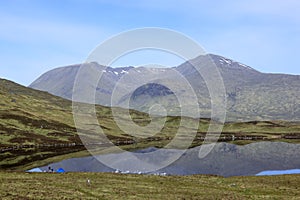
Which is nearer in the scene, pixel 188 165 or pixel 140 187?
pixel 140 187

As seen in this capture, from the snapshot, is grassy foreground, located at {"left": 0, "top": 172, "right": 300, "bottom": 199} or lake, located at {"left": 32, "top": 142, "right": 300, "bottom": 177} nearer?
grassy foreground, located at {"left": 0, "top": 172, "right": 300, "bottom": 199}

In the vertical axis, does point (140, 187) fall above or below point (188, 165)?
above

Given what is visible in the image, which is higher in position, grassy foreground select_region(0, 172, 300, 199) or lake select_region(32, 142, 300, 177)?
grassy foreground select_region(0, 172, 300, 199)

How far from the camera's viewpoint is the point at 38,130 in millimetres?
177250

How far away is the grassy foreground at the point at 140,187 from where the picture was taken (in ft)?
133

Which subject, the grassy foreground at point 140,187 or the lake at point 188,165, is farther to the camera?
the lake at point 188,165

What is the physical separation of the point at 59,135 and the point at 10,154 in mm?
60813

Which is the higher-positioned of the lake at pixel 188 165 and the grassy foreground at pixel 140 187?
the grassy foreground at pixel 140 187

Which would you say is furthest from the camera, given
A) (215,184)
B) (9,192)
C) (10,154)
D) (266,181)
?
(10,154)

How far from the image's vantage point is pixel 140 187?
48188 millimetres

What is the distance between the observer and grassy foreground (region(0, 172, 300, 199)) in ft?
133

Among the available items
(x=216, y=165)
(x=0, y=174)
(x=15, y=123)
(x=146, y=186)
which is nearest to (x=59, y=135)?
(x=15, y=123)

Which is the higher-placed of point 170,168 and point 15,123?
point 15,123

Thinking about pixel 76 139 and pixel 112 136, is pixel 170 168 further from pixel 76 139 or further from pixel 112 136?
pixel 112 136
